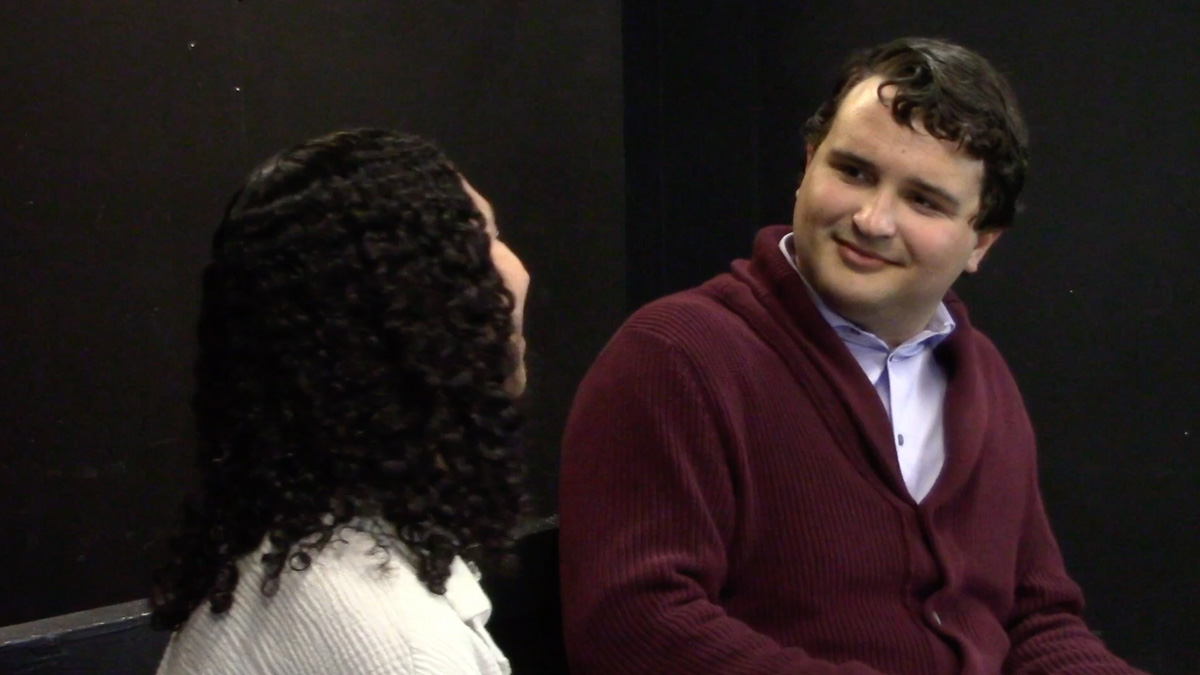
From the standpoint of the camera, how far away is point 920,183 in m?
1.65

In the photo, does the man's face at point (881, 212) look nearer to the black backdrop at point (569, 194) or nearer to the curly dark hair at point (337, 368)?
the curly dark hair at point (337, 368)

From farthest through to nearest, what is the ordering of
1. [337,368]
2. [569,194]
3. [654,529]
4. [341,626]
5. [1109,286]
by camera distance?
[569,194]
[1109,286]
[654,529]
[337,368]
[341,626]

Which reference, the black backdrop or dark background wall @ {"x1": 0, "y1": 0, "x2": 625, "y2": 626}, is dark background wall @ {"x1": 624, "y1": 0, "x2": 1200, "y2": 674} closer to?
the black backdrop

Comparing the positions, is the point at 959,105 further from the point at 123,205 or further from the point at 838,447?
the point at 123,205

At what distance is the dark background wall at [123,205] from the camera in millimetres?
1790

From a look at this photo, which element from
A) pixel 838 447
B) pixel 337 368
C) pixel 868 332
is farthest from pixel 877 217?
pixel 337 368

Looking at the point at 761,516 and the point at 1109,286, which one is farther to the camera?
the point at 1109,286

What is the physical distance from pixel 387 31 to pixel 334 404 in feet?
3.87

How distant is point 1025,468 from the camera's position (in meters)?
1.83

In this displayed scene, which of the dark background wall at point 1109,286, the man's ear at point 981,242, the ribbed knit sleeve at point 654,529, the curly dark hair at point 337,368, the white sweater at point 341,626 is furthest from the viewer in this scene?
the dark background wall at point 1109,286

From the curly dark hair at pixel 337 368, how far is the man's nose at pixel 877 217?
0.61 metres

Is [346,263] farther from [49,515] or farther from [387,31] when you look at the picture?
[387,31]

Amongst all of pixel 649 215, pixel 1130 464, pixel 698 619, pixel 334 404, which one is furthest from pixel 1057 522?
pixel 334 404

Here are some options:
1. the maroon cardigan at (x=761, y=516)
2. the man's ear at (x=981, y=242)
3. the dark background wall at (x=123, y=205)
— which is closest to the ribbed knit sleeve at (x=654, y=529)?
the maroon cardigan at (x=761, y=516)
